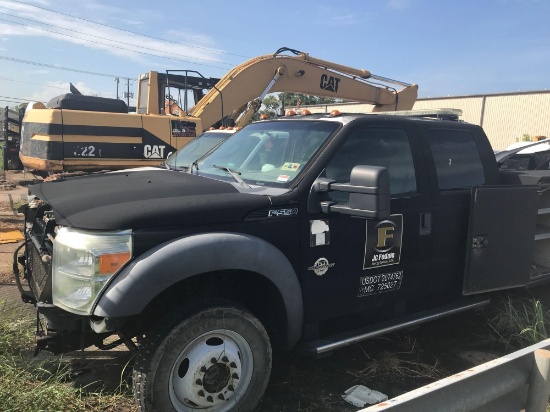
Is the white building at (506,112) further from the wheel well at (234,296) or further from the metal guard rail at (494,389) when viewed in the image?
the metal guard rail at (494,389)

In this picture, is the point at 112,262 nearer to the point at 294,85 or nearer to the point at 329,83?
the point at 294,85

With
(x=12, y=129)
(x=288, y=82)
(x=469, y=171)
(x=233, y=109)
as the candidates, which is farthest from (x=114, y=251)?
(x=12, y=129)

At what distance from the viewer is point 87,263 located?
2545mm

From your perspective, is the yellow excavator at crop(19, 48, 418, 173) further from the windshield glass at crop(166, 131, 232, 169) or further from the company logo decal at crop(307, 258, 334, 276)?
the company logo decal at crop(307, 258, 334, 276)

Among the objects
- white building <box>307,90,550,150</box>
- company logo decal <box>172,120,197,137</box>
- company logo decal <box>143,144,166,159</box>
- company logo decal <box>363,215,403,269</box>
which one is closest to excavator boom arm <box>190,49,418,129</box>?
company logo decal <box>172,120,197,137</box>

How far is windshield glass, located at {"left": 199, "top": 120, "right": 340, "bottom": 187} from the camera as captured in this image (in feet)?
10.9

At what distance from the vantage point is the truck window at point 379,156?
3.38m

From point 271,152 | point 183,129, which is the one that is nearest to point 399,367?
point 271,152

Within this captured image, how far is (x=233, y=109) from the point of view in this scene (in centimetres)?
1148

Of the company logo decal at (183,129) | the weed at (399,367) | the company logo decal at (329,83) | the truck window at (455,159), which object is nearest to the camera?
the weed at (399,367)

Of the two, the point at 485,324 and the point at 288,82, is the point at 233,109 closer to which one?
the point at 288,82

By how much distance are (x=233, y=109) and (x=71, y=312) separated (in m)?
9.35

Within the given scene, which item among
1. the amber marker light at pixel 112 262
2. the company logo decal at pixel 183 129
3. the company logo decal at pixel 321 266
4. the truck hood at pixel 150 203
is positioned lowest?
the company logo decal at pixel 321 266

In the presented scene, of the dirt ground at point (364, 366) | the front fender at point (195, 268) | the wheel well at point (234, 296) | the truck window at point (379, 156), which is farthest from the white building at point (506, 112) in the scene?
the front fender at point (195, 268)
